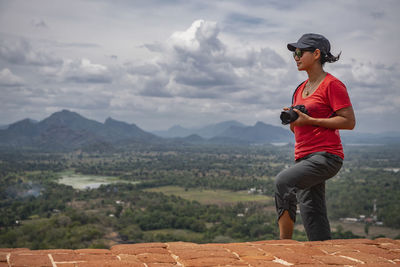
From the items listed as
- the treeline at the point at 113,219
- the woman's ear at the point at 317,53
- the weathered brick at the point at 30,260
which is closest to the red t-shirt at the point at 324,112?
the woman's ear at the point at 317,53

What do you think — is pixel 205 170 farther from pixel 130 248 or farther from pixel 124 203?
pixel 130 248

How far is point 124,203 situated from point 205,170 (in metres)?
38.7

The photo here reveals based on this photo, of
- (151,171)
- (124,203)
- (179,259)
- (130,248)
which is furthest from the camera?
(151,171)

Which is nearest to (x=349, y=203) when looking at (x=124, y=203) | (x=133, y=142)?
(x=124, y=203)

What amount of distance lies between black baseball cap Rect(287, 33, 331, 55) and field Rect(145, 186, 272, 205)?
5284 cm

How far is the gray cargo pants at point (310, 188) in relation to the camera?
331 cm

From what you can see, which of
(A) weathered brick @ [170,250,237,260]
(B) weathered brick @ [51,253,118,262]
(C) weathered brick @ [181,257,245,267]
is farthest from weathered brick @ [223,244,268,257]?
(B) weathered brick @ [51,253,118,262]

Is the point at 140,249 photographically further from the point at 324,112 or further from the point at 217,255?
the point at 324,112

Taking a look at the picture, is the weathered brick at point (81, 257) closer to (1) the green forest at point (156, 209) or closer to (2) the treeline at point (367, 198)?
(1) the green forest at point (156, 209)

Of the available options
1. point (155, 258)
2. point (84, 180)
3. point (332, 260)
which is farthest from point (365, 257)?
point (84, 180)

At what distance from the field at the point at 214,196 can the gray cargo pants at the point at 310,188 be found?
172ft

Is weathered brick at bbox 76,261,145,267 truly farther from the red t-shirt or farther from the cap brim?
the cap brim

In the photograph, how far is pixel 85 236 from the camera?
34.7 meters

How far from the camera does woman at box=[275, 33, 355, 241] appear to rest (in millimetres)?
3314
